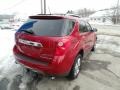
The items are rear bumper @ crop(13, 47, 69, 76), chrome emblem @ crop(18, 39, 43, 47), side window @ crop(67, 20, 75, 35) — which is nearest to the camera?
rear bumper @ crop(13, 47, 69, 76)

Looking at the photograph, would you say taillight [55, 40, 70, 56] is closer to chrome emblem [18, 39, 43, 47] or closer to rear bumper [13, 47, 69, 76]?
rear bumper [13, 47, 69, 76]

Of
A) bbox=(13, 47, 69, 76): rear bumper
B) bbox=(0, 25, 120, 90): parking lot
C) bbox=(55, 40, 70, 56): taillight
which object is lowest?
bbox=(0, 25, 120, 90): parking lot

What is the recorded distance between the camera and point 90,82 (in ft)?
16.9

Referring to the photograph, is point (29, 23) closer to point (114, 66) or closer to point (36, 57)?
point (36, 57)

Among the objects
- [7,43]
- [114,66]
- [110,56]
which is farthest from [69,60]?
[7,43]

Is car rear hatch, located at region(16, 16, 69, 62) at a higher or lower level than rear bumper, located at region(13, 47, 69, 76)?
higher

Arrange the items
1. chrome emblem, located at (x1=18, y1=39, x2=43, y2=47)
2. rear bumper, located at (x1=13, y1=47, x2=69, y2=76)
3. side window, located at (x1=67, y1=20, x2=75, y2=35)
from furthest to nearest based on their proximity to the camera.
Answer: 1. side window, located at (x1=67, y1=20, x2=75, y2=35)
2. chrome emblem, located at (x1=18, y1=39, x2=43, y2=47)
3. rear bumper, located at (x1=13, y1=47, x2=69, y2=76)

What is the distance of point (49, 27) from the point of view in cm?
466

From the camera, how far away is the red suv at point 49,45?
4.34 m

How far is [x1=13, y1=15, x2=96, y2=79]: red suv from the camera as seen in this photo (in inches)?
171

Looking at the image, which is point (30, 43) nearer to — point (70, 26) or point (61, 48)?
point (61, 48)

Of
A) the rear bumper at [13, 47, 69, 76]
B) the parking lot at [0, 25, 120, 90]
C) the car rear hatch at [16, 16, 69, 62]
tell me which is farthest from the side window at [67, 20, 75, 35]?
the parking lot at [0, 25, 120, 90]

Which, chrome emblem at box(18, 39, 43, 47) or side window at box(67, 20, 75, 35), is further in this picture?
side window at box(67, 20, 75, 35)

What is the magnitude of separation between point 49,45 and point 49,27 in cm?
53
